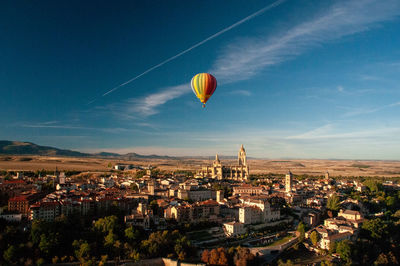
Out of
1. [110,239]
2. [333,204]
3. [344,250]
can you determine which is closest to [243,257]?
[344,250]

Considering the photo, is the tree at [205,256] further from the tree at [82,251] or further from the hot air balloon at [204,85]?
the hot air balloon at [204,85]

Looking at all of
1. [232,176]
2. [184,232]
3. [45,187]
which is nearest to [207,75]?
[184,232]

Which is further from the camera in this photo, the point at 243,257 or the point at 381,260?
the point at 381,260

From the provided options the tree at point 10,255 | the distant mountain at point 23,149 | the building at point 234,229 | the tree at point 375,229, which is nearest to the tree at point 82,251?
the tree at point 10,255

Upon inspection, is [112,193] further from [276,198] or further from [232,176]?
[232,176]

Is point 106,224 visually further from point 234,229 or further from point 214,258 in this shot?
point 234,229
